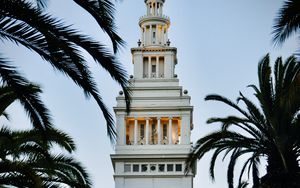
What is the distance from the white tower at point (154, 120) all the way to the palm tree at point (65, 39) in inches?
2181

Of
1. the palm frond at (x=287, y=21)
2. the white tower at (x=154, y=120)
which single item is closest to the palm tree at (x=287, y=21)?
the palm frond at (x=287, y=21)

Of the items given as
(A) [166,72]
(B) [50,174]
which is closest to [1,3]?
(B) [50,174]

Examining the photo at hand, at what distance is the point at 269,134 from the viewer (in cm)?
3300

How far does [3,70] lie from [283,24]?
239 inches

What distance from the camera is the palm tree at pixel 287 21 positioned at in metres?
17.7

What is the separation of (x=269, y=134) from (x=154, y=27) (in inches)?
Result: 1900

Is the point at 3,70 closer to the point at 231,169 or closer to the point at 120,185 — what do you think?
the point at 231,169

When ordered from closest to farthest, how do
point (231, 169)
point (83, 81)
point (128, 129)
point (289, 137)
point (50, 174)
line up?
point (83, 81) → point (50, 174) → point (289, 137) → point (231, 169) → point (128, 129)

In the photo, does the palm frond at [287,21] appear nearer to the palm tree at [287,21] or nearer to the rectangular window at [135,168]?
the palm tree at [287,21]

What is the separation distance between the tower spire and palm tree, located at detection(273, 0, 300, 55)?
6122cm

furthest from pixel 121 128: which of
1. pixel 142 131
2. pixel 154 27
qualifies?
pixel 154 27

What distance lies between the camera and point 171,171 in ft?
242

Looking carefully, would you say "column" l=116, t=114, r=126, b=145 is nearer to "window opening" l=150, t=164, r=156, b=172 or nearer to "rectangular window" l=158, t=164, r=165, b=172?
"window opening" l=150, t=164, r=156, b=172

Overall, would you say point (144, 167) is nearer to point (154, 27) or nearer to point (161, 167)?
point (161, 167)
